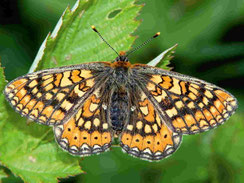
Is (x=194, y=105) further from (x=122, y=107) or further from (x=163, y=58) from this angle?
(x=122, y=107)

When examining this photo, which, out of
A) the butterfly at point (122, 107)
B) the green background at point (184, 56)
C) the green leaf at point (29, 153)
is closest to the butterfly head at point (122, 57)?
the butterfly at point (122, 107)

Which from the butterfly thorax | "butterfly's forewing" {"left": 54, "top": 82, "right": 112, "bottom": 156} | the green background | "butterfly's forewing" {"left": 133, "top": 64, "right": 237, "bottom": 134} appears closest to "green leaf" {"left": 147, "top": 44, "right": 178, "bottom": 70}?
"butterfly's forewing" {"left": 133, "top": 64, "right": 237, "bottom": 134}

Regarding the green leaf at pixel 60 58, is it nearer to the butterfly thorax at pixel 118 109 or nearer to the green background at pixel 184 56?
the butterfly thorax at pixel 118 109

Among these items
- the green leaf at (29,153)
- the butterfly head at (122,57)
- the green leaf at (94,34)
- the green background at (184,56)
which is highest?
the green leaf at (94,34)

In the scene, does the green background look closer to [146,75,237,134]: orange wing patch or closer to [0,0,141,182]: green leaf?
[0,0,141,182]: green leaf

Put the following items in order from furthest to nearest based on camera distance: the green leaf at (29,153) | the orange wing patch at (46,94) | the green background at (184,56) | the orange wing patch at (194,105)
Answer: the green background at (184,56) → the orange wing patch at (194,105) → the green leaf at (29,153) → the orange wing patch at (46,94)

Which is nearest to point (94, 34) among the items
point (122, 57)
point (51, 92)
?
point (122, 57)

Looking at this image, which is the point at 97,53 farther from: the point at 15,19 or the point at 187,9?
the point at 187,9
